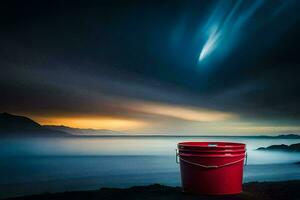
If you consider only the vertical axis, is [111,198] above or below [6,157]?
below

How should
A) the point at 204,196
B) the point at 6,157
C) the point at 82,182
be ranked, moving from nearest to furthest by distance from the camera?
the point at 204,196, the point at 82,182, the point at 6,157

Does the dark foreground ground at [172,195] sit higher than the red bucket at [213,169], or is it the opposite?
the red bucket at [213,169]

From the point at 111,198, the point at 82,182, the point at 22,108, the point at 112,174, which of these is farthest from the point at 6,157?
the point at 111,198

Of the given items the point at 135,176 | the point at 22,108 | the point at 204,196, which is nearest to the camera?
the point at 204,196

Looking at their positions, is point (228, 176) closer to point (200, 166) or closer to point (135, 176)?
point (200, 166)

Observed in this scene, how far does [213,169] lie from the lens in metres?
3.97

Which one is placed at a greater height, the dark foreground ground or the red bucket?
the red bucket

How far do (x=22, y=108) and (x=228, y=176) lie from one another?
5.45 metres

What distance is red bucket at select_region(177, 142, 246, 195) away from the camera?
3.96 m

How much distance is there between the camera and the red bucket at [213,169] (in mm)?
3965

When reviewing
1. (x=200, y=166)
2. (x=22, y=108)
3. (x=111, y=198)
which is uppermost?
(x=22, y=108)

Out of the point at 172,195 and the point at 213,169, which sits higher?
the point at 213,169

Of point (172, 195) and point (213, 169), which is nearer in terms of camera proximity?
point (213, 169)

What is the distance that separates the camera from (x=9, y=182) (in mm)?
9773
